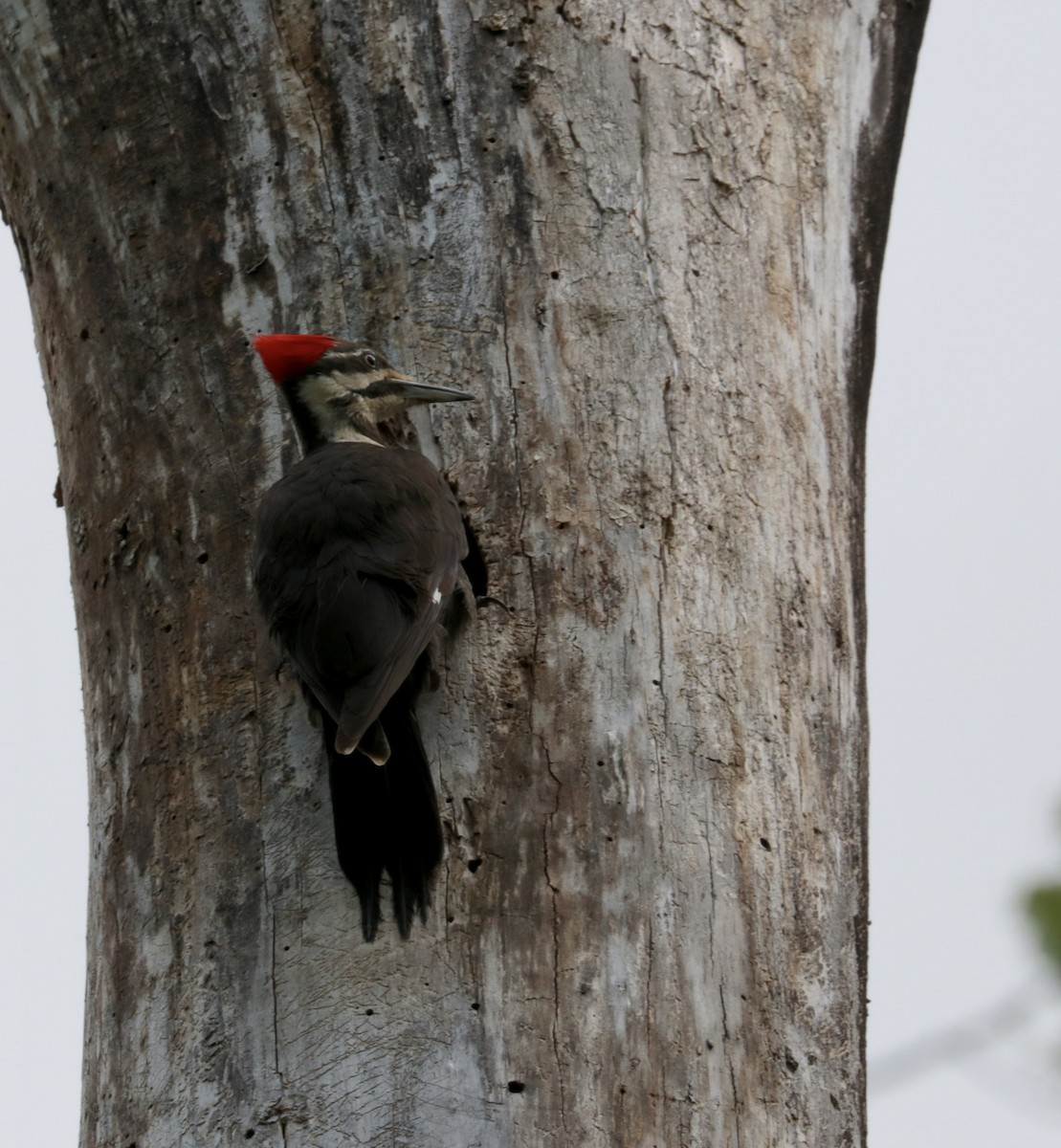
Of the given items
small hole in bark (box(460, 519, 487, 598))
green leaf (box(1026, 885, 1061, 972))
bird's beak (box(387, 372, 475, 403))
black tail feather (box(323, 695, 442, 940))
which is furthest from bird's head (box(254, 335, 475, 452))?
green leaf (box(1026, 885, 1061, 972))

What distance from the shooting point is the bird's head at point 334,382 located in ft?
9.41

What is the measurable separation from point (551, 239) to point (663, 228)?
186 millimetres

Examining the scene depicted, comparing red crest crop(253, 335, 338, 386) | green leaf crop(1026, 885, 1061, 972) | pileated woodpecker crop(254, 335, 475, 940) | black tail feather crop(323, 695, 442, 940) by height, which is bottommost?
green leaf crop(1026, 885, 1061, 972)

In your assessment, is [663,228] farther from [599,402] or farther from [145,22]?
[145,22]

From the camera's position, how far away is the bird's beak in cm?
287

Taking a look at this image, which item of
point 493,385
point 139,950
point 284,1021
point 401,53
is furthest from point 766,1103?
point 401,53

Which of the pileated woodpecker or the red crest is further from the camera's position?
the red crest

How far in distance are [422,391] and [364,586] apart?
322 mm

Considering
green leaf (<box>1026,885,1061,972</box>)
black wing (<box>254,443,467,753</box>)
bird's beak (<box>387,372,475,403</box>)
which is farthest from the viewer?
bird's beak (<box>387,372,475,403</box>)

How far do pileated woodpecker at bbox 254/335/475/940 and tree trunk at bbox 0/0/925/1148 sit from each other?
5 centimetres

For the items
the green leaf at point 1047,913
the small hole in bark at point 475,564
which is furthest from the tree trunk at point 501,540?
the green leaf at point 1047,913

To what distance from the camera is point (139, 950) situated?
8.66 ft

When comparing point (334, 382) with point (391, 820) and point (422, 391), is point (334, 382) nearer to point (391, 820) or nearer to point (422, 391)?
point (422, 391)

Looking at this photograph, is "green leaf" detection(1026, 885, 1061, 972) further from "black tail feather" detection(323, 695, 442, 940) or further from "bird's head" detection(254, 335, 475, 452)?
"bird's head" detection(254, 335, 475, 452)
